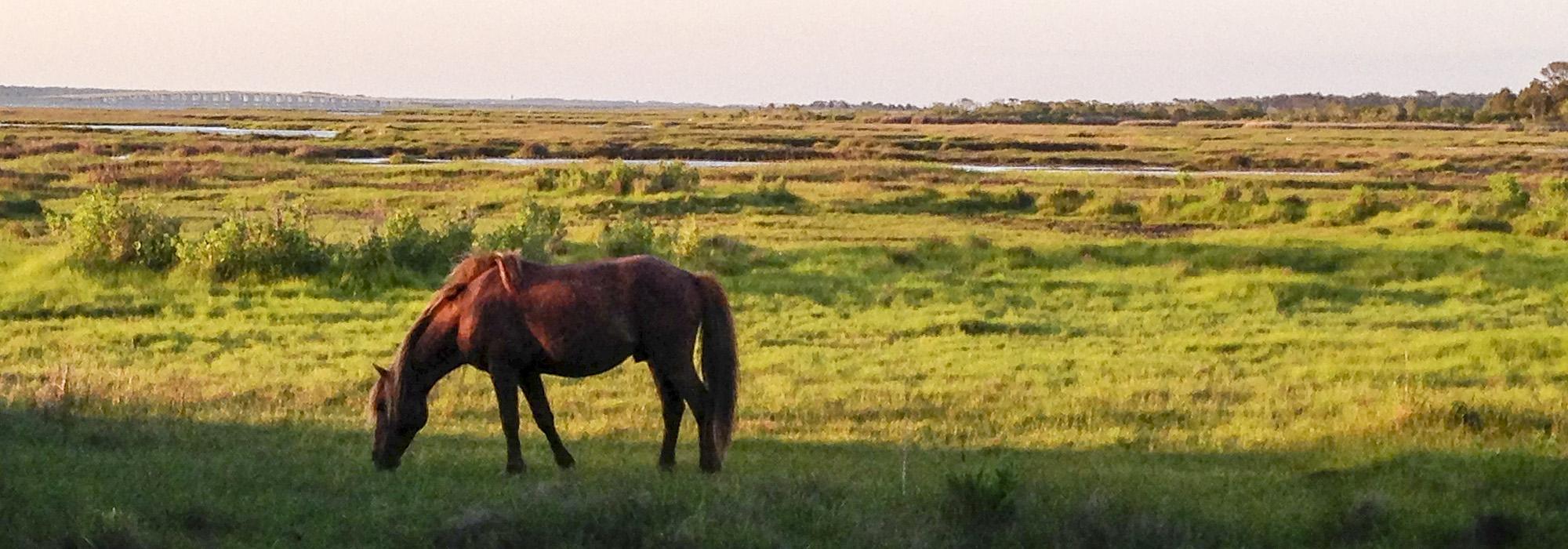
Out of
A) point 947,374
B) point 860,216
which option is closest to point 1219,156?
point 860,216

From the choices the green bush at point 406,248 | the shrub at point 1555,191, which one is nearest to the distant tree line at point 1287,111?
the shrub at point 1555,191

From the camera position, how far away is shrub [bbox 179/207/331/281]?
1950 cm

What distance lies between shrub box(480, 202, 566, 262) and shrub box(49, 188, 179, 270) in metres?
4.38

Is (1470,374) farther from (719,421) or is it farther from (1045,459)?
(719,421)

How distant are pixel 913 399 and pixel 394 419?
4.92m

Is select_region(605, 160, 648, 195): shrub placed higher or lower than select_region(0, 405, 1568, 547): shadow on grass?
higher

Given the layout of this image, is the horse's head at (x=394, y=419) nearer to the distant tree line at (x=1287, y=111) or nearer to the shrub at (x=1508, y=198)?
the shrub at (x=1508, y=198)

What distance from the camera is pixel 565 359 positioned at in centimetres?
840

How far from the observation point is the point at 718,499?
25.4 feet

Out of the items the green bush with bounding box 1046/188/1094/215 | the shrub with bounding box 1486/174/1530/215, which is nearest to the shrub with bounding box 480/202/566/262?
the green bush with bounding box 1046/188/1094/215

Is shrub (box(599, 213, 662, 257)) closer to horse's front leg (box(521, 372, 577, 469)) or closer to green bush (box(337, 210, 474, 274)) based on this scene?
green bush (box(337, 210, 474, 274))

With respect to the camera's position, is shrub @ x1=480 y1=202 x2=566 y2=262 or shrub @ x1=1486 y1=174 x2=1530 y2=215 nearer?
shrub @ x1=480 y1=202 x2=566 y2=262

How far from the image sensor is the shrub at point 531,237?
2114 cm

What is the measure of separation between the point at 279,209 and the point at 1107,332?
1149 centimetres
